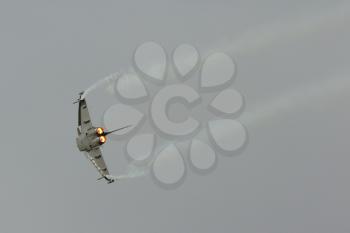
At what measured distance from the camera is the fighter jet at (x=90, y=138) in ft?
571

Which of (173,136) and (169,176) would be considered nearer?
(173,136)

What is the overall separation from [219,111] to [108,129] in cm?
1804

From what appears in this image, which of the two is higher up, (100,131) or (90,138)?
(100,131)

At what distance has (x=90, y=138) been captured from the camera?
174 metres

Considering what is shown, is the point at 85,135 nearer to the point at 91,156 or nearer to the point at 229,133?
the point at 91,156

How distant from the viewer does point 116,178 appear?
187625mm

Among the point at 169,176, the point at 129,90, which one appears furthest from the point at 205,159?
the point at 129,90

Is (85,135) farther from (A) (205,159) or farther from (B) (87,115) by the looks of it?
(A) (205,159)

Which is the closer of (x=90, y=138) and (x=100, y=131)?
(x=100, y=131)

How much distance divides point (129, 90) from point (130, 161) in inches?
515

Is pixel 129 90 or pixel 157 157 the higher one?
pixel 129 90

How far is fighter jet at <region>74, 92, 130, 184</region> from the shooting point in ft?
571

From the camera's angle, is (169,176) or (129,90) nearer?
(129,90)

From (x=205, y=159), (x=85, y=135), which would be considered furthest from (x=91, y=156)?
(x=205, y=159)
